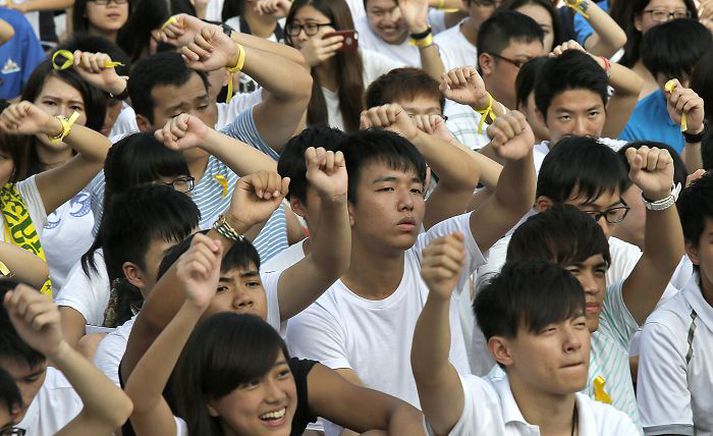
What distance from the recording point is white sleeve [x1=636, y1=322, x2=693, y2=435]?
5.03 metres

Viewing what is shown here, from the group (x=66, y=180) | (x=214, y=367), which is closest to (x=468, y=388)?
(x=214, y=367)

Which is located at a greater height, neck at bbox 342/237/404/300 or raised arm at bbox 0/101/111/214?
neck at bbox 342/237/404/300

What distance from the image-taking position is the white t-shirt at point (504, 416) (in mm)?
4211

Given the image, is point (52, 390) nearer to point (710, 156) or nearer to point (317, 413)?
point (317, 413)

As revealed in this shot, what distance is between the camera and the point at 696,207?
5.28 metres

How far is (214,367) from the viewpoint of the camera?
4258mm

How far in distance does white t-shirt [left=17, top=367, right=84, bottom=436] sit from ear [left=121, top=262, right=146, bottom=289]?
0.76m

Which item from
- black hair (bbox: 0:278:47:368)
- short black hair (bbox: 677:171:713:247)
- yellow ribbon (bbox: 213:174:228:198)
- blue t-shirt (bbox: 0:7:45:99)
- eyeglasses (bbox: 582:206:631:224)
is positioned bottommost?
blue t-shirt (bbox: 0:7:45:99)

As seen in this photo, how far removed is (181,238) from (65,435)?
139cm

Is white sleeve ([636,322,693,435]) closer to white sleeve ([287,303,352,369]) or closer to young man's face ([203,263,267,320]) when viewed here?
white sleeve ([287,303,352,369])

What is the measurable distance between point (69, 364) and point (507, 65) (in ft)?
14.5

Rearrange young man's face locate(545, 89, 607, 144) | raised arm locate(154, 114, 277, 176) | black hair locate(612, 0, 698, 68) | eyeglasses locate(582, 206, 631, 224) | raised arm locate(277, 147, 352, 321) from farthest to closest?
black hair locate(612, 0, 698, 68), young man's face locate(545, 89, 607, 144), eyeglasses locate(582, 206, 631, 224), raised arm locate(154, 114, 277, 176), raised arm locate(277, 147, 352, 321)

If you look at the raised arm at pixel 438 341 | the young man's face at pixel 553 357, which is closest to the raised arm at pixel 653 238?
the young man's face at pixel 553 357

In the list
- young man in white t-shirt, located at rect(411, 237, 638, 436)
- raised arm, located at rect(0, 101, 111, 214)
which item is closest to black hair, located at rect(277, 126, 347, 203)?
raised arm, located at rect(0, 101, 111, 214)
